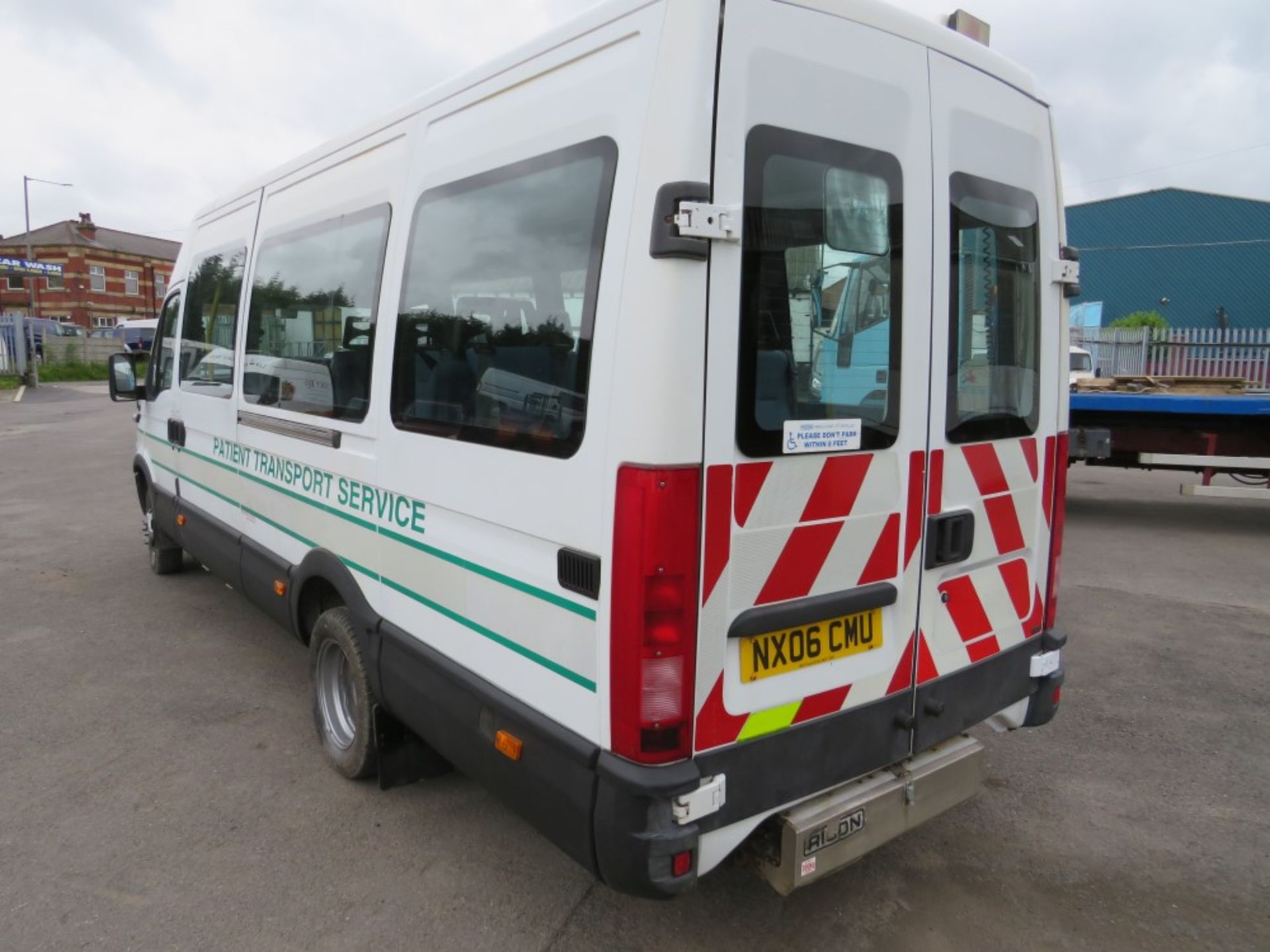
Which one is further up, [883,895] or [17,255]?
[17,255]

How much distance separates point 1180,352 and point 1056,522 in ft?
61.9

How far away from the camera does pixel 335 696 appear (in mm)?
3566

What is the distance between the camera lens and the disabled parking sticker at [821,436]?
2166 mm

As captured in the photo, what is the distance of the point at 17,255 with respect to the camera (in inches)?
2089

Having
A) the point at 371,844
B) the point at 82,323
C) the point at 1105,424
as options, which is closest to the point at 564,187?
the point at 371,844

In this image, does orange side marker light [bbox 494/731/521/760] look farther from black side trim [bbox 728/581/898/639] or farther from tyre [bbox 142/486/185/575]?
tyre [bbox 142/486/185/575]

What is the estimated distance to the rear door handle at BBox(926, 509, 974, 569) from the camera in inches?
100

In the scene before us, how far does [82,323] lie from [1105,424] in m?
58.9

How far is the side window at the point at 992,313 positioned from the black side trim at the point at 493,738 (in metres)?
1.46

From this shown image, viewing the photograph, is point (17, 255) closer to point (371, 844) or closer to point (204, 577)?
point (204, 577)

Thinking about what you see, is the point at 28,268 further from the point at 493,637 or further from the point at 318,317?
the point at 493,637

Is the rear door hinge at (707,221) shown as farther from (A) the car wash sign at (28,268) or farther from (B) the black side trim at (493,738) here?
(A) the car wash sign at (28,268)

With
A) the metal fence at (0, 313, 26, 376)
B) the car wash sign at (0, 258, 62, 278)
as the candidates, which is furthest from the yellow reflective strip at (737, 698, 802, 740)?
the car wash sign at (0, 258, 62, 278)

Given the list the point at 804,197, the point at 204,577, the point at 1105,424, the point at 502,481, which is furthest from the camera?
the point at 1105,424
